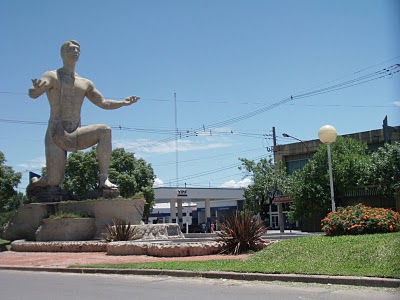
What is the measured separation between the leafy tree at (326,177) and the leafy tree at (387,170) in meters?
A: 1.18

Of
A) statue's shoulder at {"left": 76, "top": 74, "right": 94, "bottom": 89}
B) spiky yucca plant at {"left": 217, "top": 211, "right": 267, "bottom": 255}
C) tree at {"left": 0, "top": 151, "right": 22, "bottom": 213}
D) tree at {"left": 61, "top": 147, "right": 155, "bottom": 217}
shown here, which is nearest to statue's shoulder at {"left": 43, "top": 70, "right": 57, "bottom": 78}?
statue's shoulder at {"left": 76, "top": 74, "right": 94, "bottom": 89}

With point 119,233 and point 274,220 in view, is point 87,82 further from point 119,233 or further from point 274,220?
point 274,220

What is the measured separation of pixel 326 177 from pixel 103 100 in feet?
73.6

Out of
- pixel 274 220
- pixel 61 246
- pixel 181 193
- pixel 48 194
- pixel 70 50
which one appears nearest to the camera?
pixel 61 246

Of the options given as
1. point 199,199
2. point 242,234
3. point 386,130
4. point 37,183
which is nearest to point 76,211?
point 37,183

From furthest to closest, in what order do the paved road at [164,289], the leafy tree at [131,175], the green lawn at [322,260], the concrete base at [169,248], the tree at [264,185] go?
the tree at [264,185]
the leafy tree at [131,175]
the concrete base at [169,248]
the green lawn at [322,260]
the paved road at [164,289]

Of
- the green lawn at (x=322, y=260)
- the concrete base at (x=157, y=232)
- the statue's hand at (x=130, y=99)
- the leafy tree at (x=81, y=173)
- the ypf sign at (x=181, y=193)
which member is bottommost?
the green lawn at (x=322, y=260)

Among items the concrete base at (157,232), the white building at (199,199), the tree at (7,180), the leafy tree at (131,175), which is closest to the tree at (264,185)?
the white building at (199,199)

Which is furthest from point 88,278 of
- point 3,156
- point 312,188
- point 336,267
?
point 312,188

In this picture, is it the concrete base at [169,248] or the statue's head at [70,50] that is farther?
the statue's head at [70,50]

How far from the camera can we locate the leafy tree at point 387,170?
36094 mm

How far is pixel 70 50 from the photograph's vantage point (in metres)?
20.9

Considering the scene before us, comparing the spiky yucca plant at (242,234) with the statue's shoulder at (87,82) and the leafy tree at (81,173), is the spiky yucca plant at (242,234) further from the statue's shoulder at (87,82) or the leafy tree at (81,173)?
the leafy tree at (81,173)

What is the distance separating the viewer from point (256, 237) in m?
14.9
